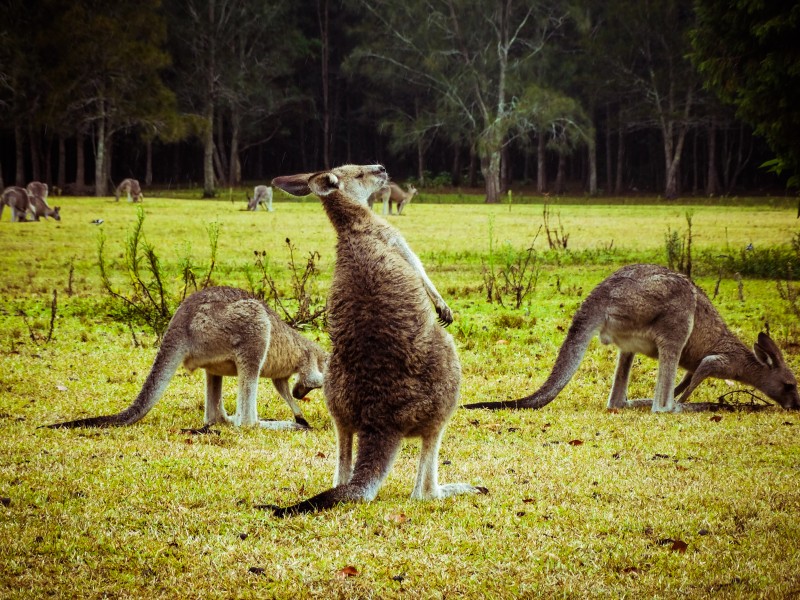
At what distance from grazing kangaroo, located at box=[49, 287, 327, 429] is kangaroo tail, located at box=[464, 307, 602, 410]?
153 cm

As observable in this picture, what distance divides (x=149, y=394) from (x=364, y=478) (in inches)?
89.6

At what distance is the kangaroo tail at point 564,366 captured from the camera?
21.9 feet

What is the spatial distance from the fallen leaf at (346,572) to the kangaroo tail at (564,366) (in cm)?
309

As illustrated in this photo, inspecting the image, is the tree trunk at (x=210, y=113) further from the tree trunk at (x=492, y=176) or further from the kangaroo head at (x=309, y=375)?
the kangaroo head at (x=309, y=375)

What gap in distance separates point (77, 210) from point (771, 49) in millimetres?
20668

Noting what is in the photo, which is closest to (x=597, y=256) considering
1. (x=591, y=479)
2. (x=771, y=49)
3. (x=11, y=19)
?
(x=771, y=49)

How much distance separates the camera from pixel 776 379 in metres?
7.12

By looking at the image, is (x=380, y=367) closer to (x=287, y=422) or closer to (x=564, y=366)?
(x=287, y=422)

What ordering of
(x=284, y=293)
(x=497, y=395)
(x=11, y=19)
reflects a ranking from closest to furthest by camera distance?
(x=497, y=395) < (x=284, y=293) < (x=11, y=19)

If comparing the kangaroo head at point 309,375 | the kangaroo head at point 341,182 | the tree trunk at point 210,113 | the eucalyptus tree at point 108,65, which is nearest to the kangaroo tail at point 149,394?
the kangaroo head at point 309,375

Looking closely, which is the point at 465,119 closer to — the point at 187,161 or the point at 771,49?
the point at 187,161

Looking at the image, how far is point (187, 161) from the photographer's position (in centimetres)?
5641

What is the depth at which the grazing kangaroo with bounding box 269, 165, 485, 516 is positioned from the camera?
430 cm

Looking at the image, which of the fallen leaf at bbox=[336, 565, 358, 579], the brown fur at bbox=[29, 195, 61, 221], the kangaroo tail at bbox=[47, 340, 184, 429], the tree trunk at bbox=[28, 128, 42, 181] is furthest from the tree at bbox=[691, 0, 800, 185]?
the tree trunk at bbox=[28, 128, 42, 181]
